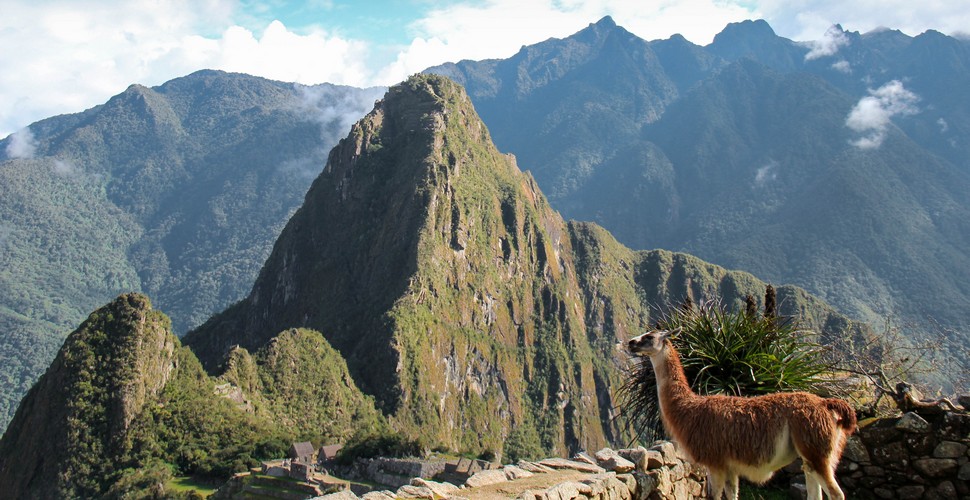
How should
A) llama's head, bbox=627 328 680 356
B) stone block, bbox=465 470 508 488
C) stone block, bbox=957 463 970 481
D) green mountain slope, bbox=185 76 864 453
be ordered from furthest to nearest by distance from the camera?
1. green mountain slope, bbox=185 76 864 453
2. stone block, bbox=957 463 970 481
3. stone block, bbox=465 470 508 488
4. llama's head, bbox=627 328 680 356

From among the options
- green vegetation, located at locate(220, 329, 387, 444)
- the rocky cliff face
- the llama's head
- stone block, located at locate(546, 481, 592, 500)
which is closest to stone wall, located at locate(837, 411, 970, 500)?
the llama's head

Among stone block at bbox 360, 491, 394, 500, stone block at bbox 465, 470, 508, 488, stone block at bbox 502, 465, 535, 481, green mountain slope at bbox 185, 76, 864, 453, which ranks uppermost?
green mountain slope at bbox 185, 76, 864, 453

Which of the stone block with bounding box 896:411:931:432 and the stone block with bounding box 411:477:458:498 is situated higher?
the stone block with bounding box 896:411:931:432

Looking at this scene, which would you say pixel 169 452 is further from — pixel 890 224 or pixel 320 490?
pixel 890 224

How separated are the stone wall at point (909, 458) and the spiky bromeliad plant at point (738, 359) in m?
1.17

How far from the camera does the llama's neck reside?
9664 millimetres

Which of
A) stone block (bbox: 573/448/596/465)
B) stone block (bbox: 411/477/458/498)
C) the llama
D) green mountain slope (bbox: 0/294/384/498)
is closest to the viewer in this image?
the llama

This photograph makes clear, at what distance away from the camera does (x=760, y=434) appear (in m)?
8.91

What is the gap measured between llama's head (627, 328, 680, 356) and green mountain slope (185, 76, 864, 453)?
290 feet

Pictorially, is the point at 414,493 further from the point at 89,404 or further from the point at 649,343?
the point at 89,404

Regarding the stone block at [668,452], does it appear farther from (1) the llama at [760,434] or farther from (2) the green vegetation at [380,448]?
(2) the green vegetation at [380,448]

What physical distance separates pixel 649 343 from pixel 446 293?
106597 millimetres

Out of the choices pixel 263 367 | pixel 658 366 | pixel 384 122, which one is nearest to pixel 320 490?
pixel 658 366

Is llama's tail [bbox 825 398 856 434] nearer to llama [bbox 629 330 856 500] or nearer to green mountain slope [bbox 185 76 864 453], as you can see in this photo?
llama [bbox 629 330 856 500]
